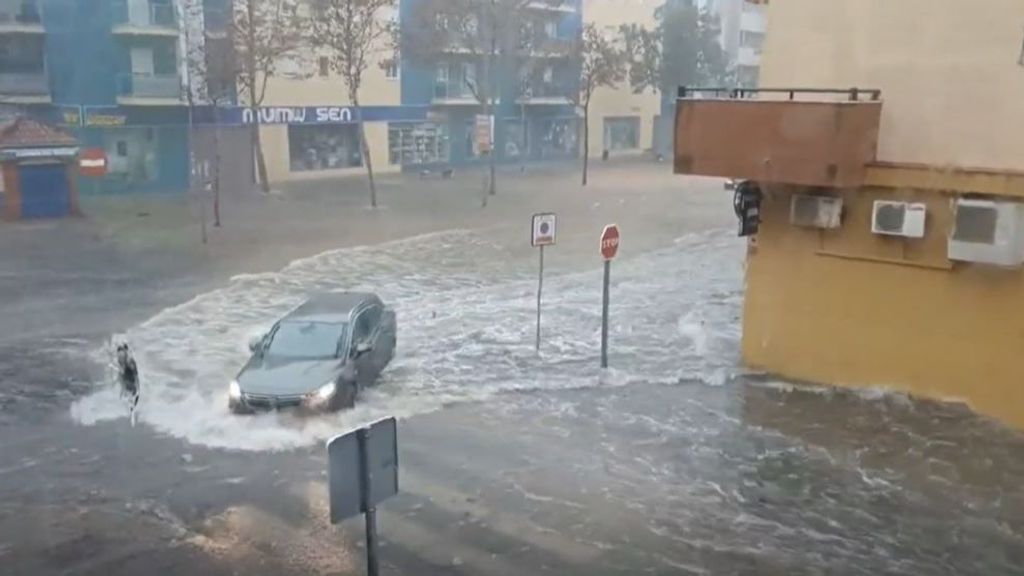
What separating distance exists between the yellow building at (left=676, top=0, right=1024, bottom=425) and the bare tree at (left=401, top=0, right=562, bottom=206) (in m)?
21.8

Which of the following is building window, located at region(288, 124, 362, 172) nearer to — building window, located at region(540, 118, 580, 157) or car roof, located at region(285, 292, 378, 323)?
building window, located at region(540, 118, 580, 157)

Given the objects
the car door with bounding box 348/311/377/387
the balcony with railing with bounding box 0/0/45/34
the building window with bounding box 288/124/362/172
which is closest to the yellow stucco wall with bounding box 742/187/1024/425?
the car door with bounding box 348/311/377/387

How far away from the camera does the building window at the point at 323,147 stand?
40.9m

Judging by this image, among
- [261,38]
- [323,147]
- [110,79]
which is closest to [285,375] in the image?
[261,38]

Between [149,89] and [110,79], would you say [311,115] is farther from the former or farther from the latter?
[110,79]

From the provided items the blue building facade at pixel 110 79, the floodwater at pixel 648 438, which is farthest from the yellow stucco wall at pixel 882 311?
the blue building facade at pixel 110 79

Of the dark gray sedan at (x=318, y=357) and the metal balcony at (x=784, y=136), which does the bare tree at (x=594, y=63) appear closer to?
the dark gray sedan at (x=318, y=357)

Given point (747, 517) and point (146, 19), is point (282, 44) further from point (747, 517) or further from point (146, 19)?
point (747, 517)

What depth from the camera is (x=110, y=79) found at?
1319 inches

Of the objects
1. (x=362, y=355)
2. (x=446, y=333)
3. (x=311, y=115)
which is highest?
(x=311, y=115)

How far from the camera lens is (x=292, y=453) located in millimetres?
9961

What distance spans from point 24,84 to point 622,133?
36.1 metres

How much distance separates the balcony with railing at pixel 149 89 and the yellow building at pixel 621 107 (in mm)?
26192

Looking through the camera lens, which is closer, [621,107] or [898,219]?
[898,219]
